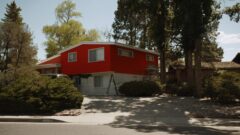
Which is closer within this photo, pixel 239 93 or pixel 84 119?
pixel 84 119

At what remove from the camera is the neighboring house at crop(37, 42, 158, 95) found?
114 ft

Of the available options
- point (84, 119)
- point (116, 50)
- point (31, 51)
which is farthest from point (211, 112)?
point (31, 51)

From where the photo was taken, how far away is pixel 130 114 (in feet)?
63.6

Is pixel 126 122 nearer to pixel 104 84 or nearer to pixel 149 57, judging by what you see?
pixel 104 84

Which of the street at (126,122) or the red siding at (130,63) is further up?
the red siding at (130,63)

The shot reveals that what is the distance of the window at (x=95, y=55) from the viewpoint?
35219 millimetres

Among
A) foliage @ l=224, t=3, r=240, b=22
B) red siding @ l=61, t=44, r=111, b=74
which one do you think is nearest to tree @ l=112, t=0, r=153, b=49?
red siding @ l=61, t=44, r=111, b=74

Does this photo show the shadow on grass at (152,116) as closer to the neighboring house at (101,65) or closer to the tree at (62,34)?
the neighboring house at (101,65)

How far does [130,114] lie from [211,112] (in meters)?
5.18

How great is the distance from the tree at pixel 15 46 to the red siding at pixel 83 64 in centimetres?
456

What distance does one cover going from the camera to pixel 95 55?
35.9m

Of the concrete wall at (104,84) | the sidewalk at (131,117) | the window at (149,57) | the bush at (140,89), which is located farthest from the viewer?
the window at (149,57)

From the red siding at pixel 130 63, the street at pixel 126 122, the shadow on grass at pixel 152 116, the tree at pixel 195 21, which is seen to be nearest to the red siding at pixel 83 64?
the red siding at pixel 130 63

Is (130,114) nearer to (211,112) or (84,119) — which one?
(84,119)
